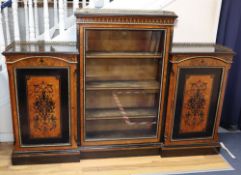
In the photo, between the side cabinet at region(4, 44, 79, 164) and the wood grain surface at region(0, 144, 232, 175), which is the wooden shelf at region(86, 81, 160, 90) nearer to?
the side cabinet at region(4, 44, 79, 164)

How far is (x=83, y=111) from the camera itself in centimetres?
250

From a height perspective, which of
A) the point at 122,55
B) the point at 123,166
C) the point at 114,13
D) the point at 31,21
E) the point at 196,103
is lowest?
the point at 123,166

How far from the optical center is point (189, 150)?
9.07 feet

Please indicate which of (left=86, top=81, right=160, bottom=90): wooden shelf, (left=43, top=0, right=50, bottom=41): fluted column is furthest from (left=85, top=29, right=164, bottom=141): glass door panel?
(left=43, top=0, right=50, bottom=41): fluted column

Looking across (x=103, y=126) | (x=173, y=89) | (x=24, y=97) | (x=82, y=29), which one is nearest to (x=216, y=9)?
(x=173, y=89)

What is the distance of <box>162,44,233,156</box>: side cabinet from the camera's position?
96.9 inches

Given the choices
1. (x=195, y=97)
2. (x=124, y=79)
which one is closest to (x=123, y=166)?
(x=124, y=79)

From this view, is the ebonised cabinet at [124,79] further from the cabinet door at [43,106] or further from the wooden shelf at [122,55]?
the cabinet door at [43,106]

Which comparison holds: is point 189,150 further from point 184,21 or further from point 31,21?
point 31,21

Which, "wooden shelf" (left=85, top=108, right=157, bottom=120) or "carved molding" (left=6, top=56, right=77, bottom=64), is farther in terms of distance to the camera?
"wooden shelf" (left=85, top=108, right=157, bottom=120)

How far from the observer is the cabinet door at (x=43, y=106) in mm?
2299

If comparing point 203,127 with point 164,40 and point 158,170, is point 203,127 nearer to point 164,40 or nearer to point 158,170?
point 158,170

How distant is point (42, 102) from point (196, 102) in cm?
140

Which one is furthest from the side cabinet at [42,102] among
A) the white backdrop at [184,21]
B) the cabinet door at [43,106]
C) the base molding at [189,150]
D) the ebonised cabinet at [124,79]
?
the base molding at [189,150]
